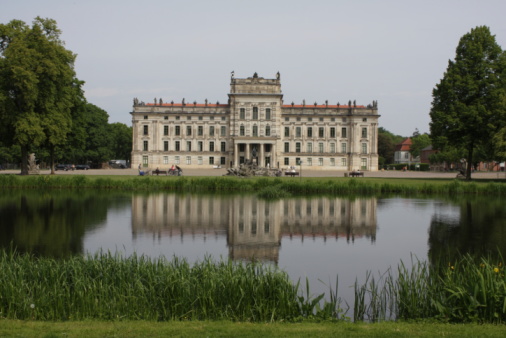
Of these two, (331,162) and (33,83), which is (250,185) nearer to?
(33,83)

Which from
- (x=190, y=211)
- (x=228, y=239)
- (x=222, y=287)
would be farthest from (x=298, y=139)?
(x=222, y=287)

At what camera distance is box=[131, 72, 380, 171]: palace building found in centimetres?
7281

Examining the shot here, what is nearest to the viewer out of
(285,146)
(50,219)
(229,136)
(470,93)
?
(50,219)

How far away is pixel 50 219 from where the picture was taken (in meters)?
19.3

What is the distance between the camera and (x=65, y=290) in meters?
8.30

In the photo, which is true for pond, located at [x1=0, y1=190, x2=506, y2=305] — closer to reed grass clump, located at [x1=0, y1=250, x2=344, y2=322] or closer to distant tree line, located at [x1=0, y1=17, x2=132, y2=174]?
reed grass clump, located at [x1=0, y1=250, x2=344, y2=322]

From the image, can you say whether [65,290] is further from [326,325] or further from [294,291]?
[326,325]

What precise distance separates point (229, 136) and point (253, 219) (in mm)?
53321

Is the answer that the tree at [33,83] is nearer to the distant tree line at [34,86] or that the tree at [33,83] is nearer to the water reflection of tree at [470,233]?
the distant tree line at [34,86]

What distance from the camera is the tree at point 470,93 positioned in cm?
4016

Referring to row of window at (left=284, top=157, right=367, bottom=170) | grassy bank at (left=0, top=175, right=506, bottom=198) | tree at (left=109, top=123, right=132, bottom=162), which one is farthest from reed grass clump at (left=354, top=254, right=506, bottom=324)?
tree at (left=109, top=123, right=132, bottom=162)

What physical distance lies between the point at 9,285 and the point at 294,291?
15.6 ft

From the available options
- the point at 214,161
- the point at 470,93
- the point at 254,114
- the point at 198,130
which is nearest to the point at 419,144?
the point at 254,114

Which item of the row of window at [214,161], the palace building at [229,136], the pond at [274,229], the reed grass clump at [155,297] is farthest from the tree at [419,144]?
the reed grass clump at [155,297]
